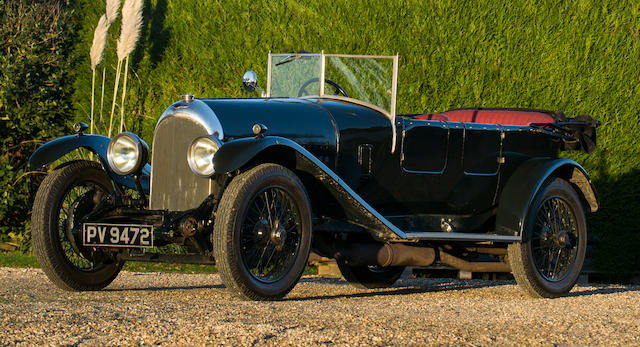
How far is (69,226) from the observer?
552cm

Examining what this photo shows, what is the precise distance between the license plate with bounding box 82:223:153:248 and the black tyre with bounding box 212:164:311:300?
0.47 meters

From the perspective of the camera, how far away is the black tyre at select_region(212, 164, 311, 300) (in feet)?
15.4

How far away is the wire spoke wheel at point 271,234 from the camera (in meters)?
4.92

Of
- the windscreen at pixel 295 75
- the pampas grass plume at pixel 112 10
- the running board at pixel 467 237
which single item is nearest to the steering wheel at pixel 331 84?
the windscreen at pixel 295 75

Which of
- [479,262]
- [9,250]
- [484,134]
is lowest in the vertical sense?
[9,250]

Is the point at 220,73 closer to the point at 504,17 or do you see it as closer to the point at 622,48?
the point at 504,17

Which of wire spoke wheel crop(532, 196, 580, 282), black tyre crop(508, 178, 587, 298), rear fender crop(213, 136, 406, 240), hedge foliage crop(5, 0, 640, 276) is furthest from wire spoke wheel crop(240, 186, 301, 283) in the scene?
hedge foliage crop(5, 0, 640, 276)

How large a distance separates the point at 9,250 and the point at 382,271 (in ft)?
16.1

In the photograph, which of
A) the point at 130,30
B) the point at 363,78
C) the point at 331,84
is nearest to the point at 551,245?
the point at 363,78

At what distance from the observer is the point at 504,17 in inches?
365

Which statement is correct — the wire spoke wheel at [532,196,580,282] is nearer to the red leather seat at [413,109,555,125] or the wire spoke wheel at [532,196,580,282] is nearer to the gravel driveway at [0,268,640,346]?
the gravel driveway at [0,268,640,346]

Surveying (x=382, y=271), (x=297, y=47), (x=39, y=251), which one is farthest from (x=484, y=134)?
(x=297, y=47)

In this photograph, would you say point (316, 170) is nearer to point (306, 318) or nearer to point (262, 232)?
point (262, 232)

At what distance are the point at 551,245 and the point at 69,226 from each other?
327cm
